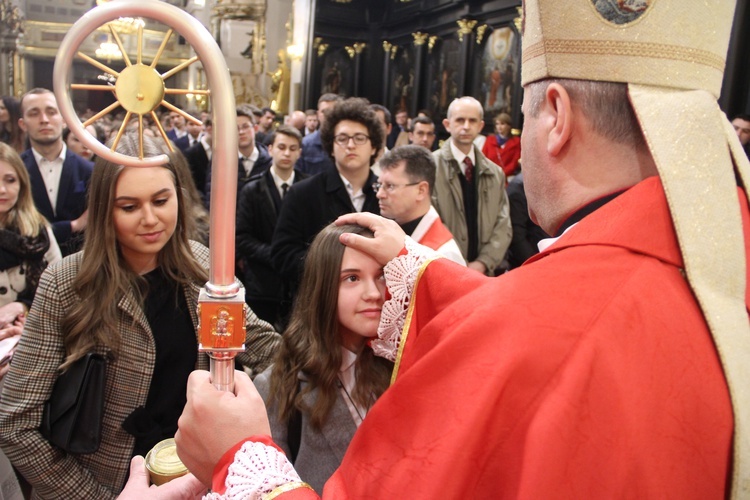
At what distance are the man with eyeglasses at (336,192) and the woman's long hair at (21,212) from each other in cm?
125

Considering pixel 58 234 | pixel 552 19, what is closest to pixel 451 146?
pixel 58 234

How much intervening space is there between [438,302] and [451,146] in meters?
3.18

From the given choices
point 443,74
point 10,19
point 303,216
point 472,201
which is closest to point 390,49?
point 443,74

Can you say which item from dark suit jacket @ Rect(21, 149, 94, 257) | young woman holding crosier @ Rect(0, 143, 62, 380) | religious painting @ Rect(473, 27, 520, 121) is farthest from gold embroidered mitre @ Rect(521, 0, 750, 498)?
religious painting @ Rect(473, 27, 520, 121)

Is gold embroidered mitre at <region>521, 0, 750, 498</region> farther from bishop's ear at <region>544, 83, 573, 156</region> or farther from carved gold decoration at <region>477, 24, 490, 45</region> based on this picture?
carved gold decoration at <region>477, 24, 490, 45</region>

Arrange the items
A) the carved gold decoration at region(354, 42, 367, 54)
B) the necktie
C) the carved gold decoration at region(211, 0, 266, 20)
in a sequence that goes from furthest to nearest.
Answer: the carved gold decoration at region(211, 0, 266, 20) < the carved gold decoration at region(354, 42, 367, 54) < the necktie

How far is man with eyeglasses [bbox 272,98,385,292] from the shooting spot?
355cm

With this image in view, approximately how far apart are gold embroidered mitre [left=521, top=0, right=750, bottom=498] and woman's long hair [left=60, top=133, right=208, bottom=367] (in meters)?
1.21

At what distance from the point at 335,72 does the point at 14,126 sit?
12891 millimetres

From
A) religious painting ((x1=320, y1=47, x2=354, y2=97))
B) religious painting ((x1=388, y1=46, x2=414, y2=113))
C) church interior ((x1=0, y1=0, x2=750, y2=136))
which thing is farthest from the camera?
religious painting ((x1=320, y1=47, x2=354, y2=97))

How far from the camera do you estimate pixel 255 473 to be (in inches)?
38.5

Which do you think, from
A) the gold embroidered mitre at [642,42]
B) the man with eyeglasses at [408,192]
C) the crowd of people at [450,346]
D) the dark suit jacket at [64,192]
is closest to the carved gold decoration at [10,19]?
the dark suit jacket at [64,192]

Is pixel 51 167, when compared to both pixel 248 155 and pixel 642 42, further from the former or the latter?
pixel 642 42

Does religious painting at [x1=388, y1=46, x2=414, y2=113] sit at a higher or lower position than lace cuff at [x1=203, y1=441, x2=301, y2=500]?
higher
